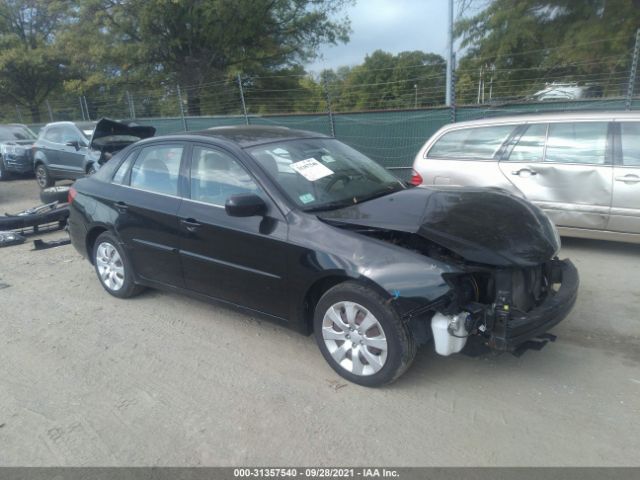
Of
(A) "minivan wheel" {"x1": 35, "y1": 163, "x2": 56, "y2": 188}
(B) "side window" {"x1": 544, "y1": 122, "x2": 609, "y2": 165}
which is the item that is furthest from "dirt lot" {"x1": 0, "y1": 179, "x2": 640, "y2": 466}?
(A) "minivan wheel" {"x1": 35, "y1": 163, "x2": 56, "y2": 188}

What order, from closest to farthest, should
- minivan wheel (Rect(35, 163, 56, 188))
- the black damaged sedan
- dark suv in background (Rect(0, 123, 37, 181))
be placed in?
the black damaged sedan, minivan wheel (Rect(35, 163, 56, 188)), dark suv in background (Rect(0, 123, 37, 181))

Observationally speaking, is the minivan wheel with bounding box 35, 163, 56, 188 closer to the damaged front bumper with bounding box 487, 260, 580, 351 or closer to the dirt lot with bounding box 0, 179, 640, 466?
the dirt lot with bounding box 0, 179, 640, 466

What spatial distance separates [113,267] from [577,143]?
519cm

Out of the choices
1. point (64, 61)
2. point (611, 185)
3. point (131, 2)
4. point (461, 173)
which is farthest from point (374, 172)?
point (64, 61)

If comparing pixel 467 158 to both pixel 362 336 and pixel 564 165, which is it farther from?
pixel 362 336

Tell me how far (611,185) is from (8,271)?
7.04 metres

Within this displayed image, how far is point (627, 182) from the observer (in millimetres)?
5328

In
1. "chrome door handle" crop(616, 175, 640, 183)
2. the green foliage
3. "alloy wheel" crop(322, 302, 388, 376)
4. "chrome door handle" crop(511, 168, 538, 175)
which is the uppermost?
the green foliage

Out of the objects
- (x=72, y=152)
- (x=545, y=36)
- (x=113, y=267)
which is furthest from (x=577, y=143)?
(x=545, y=36)

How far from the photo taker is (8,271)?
6176 mm

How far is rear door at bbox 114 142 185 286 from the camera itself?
4.30 m

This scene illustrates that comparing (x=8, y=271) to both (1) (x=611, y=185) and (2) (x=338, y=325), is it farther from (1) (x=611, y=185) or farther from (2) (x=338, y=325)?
(1) (x=611, y=185)

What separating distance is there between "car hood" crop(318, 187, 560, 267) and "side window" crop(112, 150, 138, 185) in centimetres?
232

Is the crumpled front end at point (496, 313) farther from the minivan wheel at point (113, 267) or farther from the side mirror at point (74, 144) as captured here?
the side mirror at point (74, 144)
